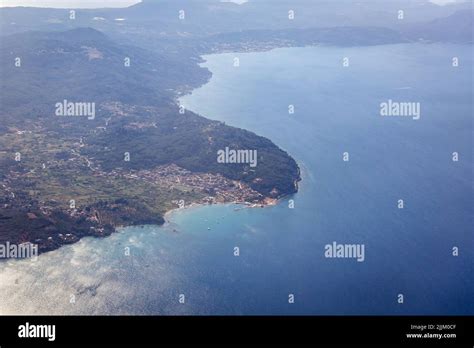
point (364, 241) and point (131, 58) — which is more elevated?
point (131, 58)

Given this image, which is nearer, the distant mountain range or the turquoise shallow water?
the turquoise shallow water

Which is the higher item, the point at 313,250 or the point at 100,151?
the point at 100,151

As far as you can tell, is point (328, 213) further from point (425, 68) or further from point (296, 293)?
point (425, 68)

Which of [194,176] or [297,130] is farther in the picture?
[297,130]

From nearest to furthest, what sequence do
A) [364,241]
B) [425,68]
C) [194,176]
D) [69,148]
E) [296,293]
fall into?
[296,293]
[364,241]
[194,176]
[69,148]
[425,68]

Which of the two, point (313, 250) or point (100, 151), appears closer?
point (313, 250)

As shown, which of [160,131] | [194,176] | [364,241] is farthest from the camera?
[160,131]

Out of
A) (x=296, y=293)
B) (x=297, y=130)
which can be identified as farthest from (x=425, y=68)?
(x=296, y=293)
